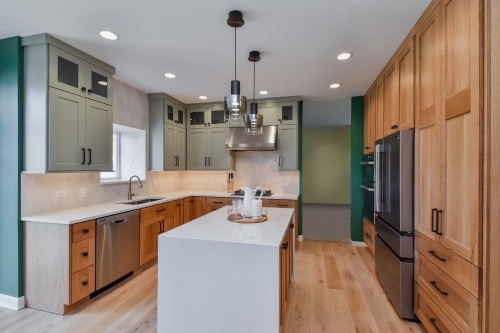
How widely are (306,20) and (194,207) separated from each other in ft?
10.9

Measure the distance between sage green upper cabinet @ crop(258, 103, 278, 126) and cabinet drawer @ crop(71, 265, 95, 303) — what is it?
123 inches

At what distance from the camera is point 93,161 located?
2.68m

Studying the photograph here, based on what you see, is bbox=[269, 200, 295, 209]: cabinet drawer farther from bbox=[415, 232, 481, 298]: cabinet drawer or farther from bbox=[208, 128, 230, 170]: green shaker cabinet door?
bbox=[415, 232, 481, 298]: cabinet drawer

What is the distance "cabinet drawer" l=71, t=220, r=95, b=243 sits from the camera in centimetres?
220

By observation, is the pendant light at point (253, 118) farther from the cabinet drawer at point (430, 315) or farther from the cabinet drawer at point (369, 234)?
the cabinet drawer at point (369, 234)

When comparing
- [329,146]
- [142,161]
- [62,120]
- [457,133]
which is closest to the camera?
[457,133]

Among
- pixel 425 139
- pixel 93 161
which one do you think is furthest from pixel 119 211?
pixel 425 139

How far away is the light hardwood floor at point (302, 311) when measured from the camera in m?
2.01

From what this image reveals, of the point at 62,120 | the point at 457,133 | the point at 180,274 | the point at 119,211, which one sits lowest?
the point at 180,274

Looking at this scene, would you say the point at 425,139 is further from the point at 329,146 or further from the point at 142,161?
the point at 329,146

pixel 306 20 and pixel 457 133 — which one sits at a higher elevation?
pixel 306 20

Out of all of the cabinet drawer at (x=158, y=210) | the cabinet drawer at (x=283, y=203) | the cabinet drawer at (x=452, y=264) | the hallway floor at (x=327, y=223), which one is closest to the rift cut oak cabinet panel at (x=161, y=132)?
the cabinet drawer at (x=158, y=210)

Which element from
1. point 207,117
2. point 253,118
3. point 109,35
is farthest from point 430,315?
point 207,117

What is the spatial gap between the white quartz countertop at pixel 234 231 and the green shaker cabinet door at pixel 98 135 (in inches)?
58.7
